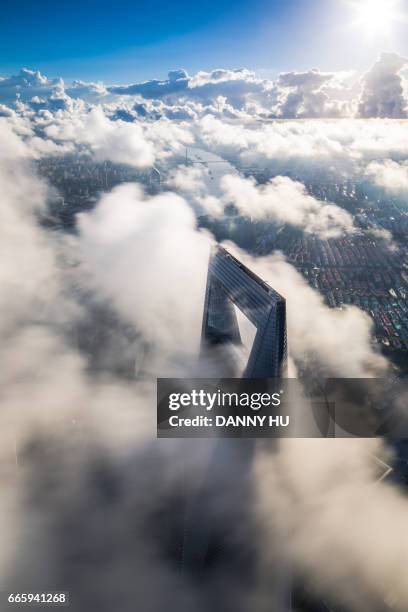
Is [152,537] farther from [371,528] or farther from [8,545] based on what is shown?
[371,528]

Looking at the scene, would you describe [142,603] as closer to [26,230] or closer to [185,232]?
[185,232]

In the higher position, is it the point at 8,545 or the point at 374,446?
the point at 374,446

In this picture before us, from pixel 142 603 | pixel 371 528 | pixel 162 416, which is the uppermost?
pixel 162 416

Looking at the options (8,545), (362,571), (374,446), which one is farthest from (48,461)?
(374,446)

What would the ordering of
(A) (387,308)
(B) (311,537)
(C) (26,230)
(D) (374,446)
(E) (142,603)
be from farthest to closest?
(C) (26,230) → (A) (387,308) → (D) (374,446) → (B) (311,537) → (E) (142,603)

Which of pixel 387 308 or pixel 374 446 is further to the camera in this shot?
pixel 387 308

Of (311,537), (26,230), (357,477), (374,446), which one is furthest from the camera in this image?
(26,230)
